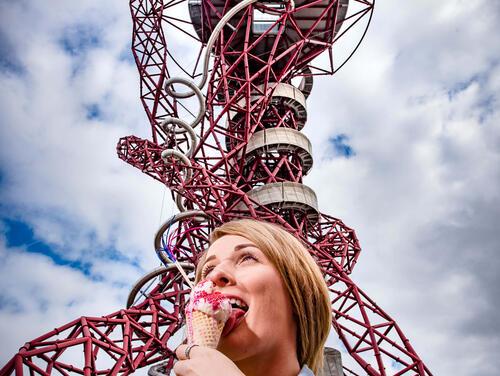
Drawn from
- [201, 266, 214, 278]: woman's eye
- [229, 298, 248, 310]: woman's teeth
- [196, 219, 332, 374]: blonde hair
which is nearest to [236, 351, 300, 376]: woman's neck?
[196, 219, 332, 374]: blonde hair

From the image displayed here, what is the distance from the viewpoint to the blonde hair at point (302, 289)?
8.52ft

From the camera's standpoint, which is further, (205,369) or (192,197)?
(192,197)

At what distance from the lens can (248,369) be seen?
237 centimetres

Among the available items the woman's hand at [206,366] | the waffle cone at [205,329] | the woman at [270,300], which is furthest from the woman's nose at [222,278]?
the woman's hand at [206,366]

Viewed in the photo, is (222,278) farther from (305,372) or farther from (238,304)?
(305,372)

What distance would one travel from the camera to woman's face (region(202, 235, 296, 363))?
90.4 inches

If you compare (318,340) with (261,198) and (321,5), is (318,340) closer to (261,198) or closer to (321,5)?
(261,198)

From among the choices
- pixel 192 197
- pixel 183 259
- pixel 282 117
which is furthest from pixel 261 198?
pixel 282 117

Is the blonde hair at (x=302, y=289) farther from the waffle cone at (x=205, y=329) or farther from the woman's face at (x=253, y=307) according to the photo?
the waffle cone at (x=205, y=329)

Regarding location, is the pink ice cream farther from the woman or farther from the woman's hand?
the woman's hand

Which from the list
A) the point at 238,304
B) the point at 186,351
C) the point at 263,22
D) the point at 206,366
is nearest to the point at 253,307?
the point at 238,304

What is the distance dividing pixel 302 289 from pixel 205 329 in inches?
30.4

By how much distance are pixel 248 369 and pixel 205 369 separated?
0.77m

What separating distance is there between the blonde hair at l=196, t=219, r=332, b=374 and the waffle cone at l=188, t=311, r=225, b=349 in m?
0.61
